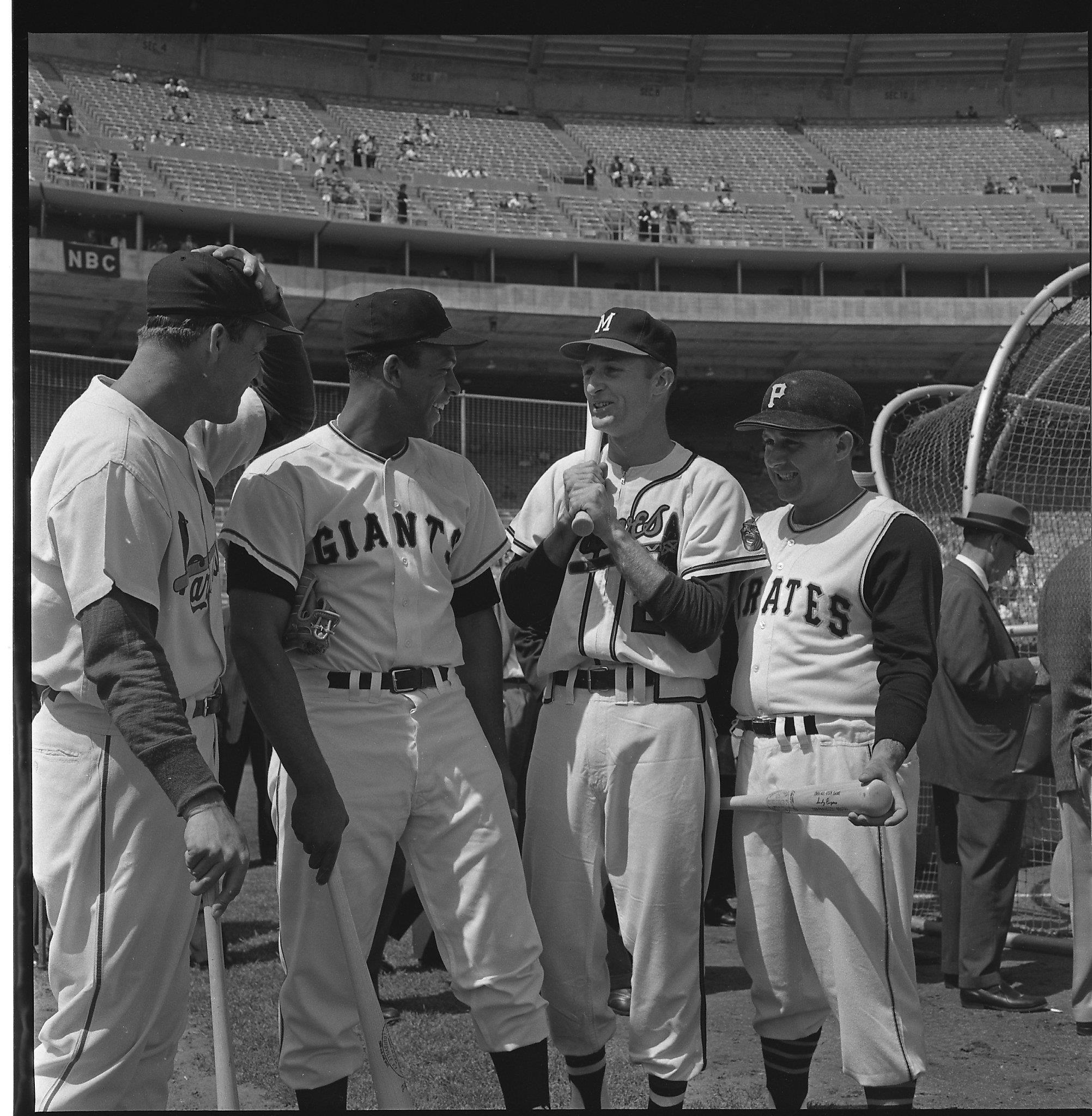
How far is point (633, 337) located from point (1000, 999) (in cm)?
322

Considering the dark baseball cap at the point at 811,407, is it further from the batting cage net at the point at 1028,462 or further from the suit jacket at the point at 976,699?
the batting cage net at the point at 1028,462

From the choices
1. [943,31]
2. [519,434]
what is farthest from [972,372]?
[943,31]

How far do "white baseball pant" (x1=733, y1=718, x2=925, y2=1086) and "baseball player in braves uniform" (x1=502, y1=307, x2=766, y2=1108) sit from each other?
0.53 ft

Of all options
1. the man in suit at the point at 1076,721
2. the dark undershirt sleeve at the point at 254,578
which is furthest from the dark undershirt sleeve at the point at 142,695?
the man in suit at the point at 1076,721

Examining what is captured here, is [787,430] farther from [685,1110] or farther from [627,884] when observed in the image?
[685,1110]

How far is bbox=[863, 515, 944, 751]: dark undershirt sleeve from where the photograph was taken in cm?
313

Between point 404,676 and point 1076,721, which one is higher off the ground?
point 404,676

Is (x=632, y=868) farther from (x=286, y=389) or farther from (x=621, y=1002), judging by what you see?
(x=621, y=1002)

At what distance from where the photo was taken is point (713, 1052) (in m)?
4.33

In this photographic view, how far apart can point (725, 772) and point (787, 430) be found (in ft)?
5.81

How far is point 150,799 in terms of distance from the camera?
8.56ft

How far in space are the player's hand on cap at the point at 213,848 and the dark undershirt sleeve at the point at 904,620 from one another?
64.5 inches

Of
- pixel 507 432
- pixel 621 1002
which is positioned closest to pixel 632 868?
pixel 621 1002

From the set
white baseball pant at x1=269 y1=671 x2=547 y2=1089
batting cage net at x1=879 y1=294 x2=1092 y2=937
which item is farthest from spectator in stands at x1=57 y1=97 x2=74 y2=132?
white baseball pant at x1=269 y1=671 x2=547 y2=1089
